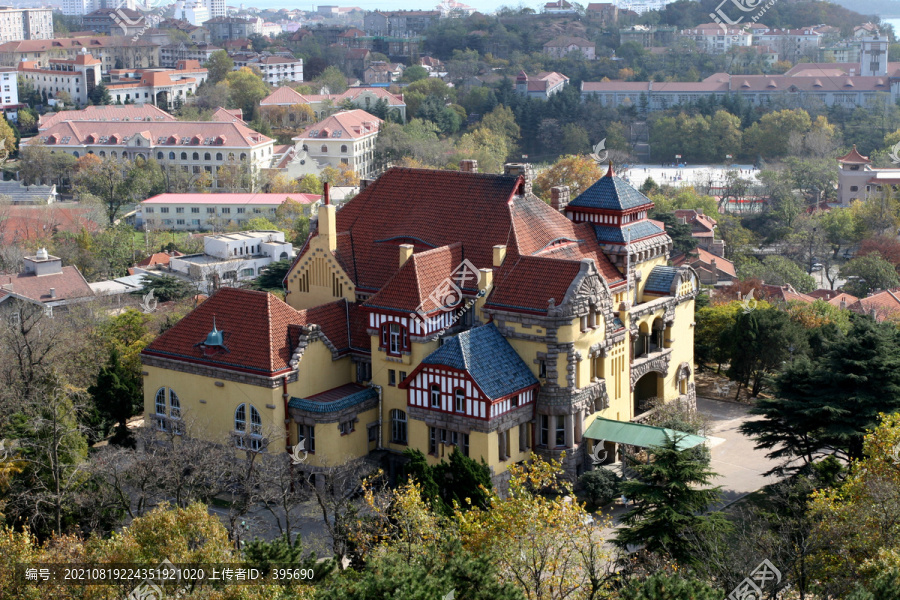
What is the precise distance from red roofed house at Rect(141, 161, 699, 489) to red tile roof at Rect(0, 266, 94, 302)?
27.3 meters

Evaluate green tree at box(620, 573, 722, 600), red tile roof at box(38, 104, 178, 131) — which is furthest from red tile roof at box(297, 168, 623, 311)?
red tile roof at box(38, 104, 178, 131)

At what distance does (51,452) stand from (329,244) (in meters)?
17.4

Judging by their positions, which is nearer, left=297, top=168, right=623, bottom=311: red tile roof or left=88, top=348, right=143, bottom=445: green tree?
left=297, top=168, right=623, bottom=311: red tile roof

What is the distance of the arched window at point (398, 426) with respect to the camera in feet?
186

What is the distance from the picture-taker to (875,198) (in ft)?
400

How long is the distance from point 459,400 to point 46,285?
4195cm

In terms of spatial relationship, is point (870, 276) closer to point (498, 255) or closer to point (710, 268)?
point (710, 268)

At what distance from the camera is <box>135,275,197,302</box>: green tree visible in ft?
277

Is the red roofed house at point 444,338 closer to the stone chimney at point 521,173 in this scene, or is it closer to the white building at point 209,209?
the stone chimney at point 521,173

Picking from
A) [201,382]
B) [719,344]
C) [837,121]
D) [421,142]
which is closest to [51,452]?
[201,382]

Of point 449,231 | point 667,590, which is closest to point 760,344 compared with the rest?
point 449,231

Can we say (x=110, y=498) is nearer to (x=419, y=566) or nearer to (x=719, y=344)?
(x=419, y=566)

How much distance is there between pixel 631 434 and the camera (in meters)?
54.9

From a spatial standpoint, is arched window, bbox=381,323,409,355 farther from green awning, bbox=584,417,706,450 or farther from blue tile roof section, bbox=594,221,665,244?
blue tile roof section, bbox=594,221,665,244
